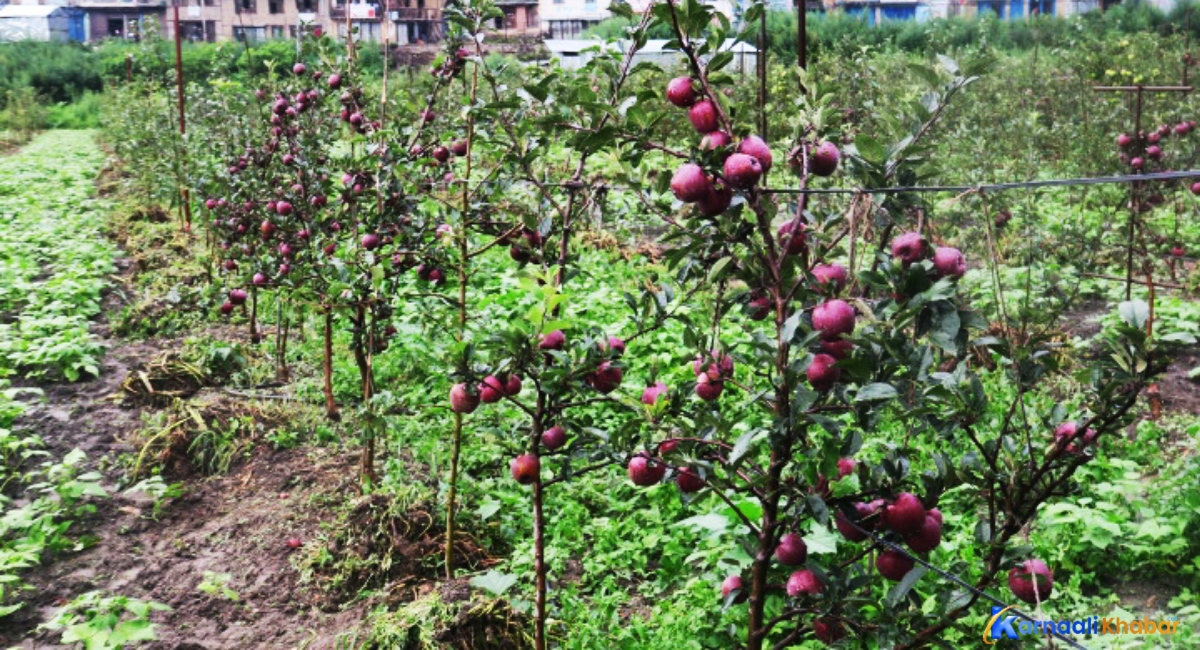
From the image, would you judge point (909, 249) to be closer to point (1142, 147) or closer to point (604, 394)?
point (604, 394)

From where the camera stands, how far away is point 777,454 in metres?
1.70

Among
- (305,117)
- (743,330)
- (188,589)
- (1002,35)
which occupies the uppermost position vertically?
(1002,35)

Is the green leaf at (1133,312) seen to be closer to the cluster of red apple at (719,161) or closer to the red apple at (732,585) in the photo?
the cluster of red apple at (719,161)

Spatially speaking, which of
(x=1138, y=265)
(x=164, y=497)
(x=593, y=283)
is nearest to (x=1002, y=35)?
(x=1138, y=265)

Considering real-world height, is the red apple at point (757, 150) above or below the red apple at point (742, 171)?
above

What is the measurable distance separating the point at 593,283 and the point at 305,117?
2146 mm

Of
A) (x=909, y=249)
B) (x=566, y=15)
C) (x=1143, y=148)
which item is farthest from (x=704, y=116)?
(x=566, y=15)

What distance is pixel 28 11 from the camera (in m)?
37.1

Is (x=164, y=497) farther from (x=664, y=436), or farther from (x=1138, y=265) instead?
(x=1138, y=265)

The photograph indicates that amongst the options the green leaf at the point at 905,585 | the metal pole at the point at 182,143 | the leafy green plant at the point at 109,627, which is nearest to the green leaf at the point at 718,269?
the green leaf at the point at 905,585

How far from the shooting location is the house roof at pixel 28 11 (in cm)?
3652

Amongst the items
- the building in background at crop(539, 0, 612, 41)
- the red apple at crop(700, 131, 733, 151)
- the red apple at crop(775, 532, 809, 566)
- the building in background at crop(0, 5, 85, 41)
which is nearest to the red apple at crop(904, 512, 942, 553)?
the red apple at crop(775, 532, 809, 566)

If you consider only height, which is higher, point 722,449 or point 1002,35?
point 1002,35

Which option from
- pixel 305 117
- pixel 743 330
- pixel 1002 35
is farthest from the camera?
pixel 1002 35
